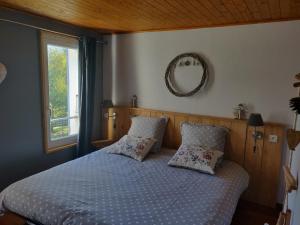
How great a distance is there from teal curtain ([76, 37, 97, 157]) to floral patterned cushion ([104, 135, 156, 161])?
650mm

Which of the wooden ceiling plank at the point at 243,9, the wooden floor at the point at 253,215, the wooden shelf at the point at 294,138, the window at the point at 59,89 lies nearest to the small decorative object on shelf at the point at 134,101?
the window at the point at 59,89

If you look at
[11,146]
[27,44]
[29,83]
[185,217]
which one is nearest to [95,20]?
[27,44]

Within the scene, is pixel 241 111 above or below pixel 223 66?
below

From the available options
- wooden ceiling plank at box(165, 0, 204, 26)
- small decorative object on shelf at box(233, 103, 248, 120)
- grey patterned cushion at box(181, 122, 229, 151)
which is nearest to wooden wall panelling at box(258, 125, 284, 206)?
small decorative object on shelf at box(233, 103, 248, 120)

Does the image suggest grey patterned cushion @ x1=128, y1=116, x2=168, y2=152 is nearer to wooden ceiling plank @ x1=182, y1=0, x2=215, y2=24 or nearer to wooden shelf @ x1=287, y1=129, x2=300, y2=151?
wooden ceiling plank @ x1=182, y1=0, x2=215, y2=24

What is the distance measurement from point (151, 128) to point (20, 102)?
5.27 ft

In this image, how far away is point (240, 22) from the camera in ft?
8.91

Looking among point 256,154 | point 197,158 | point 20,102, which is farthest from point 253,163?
point 20,102

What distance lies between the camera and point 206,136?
280cm

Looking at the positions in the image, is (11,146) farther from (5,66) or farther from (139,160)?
(139,160)

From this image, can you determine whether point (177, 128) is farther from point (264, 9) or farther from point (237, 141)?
point (264, 9)

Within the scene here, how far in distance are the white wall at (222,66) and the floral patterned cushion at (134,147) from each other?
0.66 metres

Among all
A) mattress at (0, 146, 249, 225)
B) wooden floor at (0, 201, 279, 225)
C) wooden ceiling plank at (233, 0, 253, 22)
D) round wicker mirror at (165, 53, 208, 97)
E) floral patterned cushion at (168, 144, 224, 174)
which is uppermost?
wooden ceiling plank at (233, 0, 253, 22)

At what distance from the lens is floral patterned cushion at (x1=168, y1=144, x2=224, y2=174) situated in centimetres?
244
